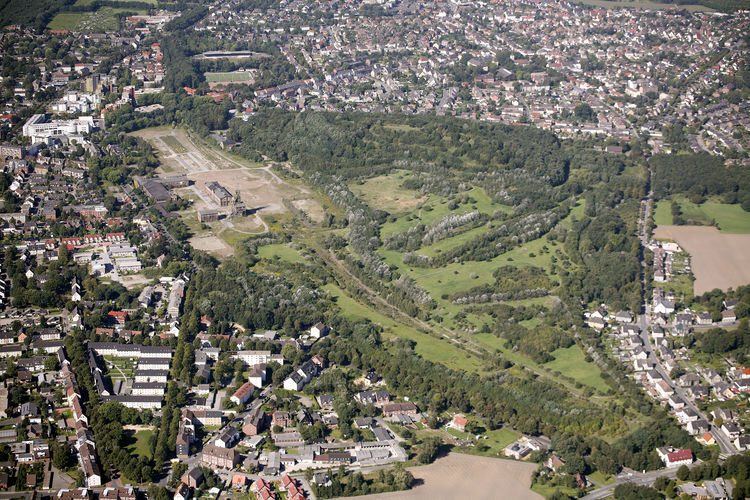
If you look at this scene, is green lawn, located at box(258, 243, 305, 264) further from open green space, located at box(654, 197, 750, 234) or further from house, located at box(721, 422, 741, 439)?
house, located at box(721, 422, 741, 439)

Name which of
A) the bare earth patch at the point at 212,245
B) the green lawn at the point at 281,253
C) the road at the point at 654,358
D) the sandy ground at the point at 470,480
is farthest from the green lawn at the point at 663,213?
the sandy ground at the point at 470,480

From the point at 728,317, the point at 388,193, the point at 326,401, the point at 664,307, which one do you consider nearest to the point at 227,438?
the point at 326,401

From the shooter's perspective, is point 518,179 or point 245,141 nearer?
point 518,179

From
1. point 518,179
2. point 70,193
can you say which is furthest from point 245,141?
point 518,179

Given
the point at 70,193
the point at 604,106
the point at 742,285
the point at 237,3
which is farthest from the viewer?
the point at 237,3

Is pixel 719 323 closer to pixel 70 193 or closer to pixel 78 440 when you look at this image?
pixel 78 440

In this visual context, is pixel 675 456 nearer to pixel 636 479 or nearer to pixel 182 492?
pixel 636 479

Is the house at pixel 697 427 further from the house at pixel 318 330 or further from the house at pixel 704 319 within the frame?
the house at pixel 318 330

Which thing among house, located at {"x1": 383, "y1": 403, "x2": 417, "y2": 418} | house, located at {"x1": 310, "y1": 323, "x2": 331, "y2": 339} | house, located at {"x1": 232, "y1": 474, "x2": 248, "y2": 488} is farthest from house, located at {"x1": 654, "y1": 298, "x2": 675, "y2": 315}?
house, located at {"x1": 232, "y1": 474, "x2": 248, "y2": 488}
